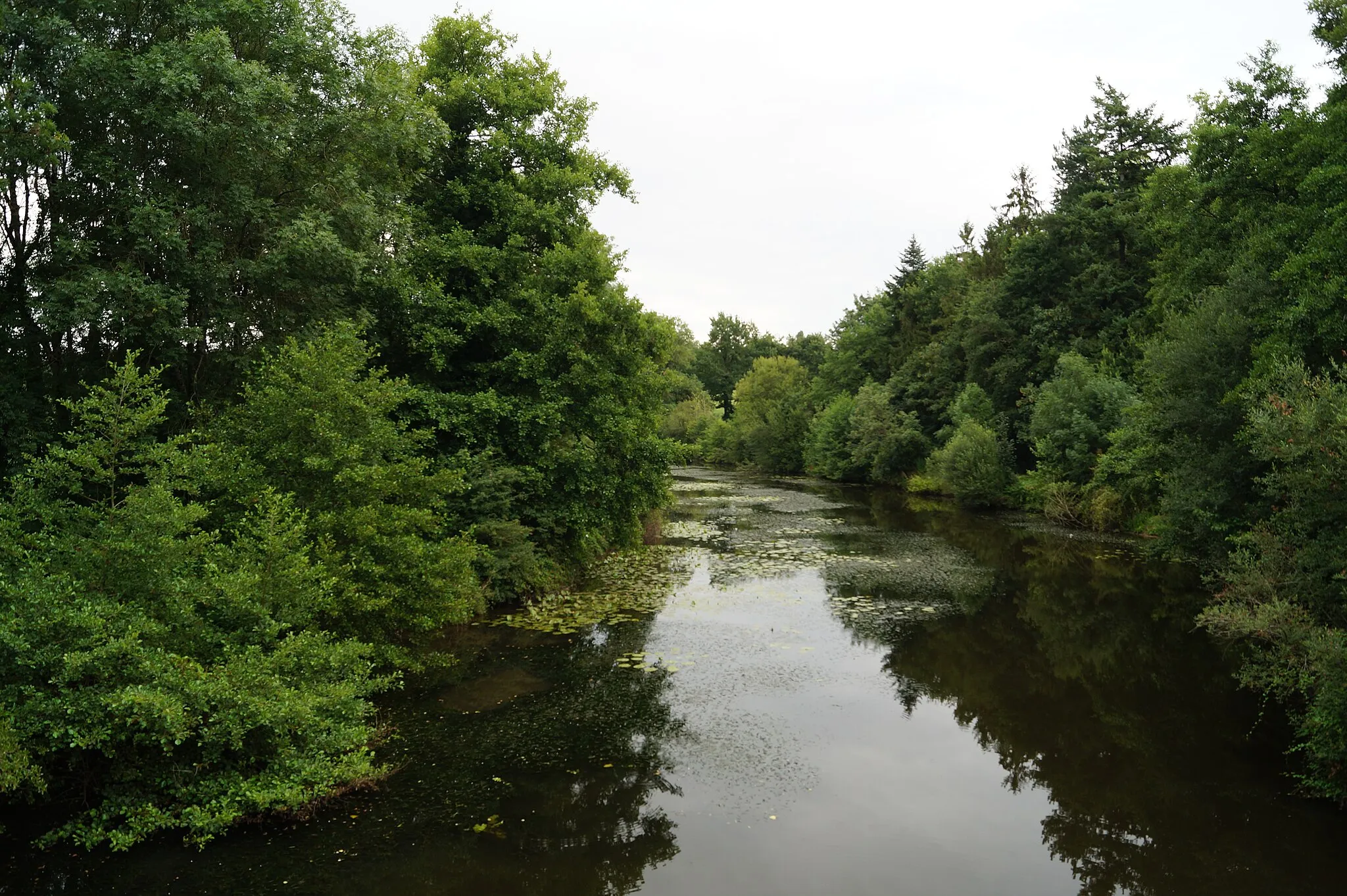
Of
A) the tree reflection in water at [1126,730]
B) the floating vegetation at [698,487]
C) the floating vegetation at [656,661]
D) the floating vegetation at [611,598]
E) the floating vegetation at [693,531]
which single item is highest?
the floating vegetation at [698,487]

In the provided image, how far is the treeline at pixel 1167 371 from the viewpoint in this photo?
31.4 feet

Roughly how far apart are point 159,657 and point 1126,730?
12080mm

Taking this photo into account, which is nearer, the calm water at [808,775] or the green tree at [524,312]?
the calm water at [808,775]

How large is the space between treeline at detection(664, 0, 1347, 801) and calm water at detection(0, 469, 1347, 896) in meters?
1.55

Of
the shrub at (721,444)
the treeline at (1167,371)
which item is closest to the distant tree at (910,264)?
the treeline at (1167,371)

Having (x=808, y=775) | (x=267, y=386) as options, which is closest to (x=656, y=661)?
(x=808, y=775)

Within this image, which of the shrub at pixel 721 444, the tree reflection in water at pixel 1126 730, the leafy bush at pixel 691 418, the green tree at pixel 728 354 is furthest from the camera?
the green tree at pixel 728 354

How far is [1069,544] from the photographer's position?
26.2 meters

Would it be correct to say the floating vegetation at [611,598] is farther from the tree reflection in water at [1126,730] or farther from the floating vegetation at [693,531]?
the tree reflection in water at [1126,730]

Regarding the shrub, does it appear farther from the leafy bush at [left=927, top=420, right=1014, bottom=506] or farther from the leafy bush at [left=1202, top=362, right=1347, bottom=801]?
the leafy bush at [left=1202, top=362, right=1347, bottom=801]

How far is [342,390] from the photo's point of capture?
9.87 m

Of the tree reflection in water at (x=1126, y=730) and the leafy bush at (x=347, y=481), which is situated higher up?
the leafy bush at (x=347, y=481)

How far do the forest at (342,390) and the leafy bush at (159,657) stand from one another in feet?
0.13

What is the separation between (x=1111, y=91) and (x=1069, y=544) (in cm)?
2802
